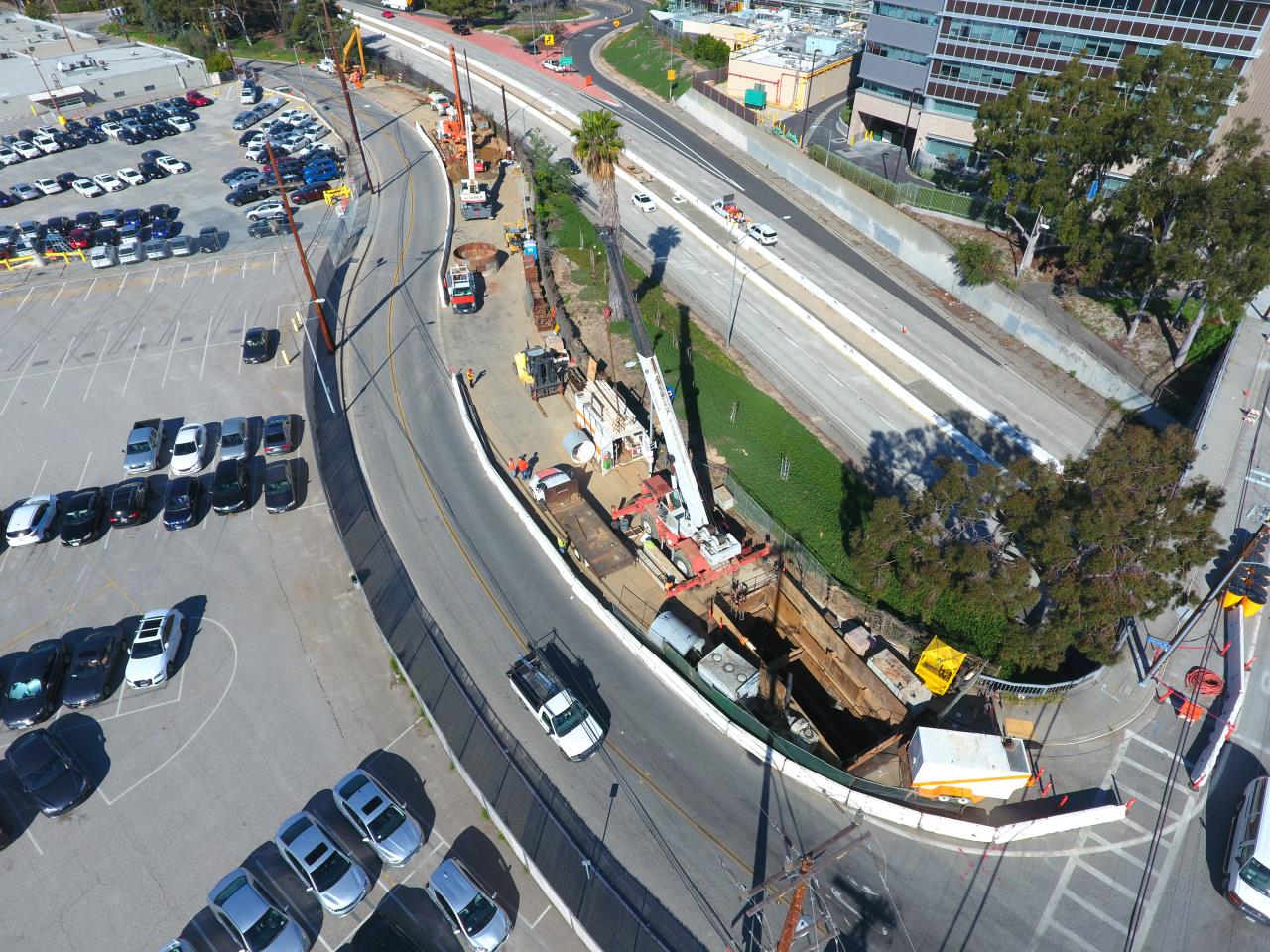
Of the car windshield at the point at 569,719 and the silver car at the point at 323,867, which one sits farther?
the car windshield at the point at 569,719

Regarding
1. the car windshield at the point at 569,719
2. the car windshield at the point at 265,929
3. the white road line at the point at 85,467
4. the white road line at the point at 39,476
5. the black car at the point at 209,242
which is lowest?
the white road line at the point at 39,476

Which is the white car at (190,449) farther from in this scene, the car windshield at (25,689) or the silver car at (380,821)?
the silver car at (380,821)

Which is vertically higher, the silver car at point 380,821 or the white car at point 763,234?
the white car at point 763,234

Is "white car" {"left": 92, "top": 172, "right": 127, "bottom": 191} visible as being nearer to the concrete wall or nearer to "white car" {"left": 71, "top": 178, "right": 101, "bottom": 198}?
"white car" {"left": 71, "top": 178, "right": 101, "bottom": 198}

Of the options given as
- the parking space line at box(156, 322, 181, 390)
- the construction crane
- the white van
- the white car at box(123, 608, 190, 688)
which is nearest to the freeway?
the white van

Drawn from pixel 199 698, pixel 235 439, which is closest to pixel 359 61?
pixel 235 439

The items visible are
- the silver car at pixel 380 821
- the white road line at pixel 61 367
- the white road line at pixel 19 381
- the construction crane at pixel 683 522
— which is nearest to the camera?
the silver car at pixel 380 821

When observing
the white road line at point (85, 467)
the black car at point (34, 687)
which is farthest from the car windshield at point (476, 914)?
the white road line at point (85, 467)

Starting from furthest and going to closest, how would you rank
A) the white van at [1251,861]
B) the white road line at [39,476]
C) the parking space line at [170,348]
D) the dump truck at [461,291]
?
the dump truck at [461,291]
the parking space line at [170,348]
the white road line at [39,476]
the white van at [1251,861]
